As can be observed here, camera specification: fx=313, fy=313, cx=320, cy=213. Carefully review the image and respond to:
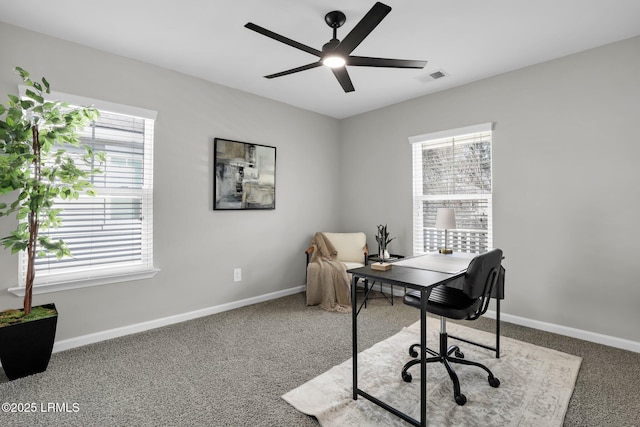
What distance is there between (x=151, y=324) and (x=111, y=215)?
44.0 inches

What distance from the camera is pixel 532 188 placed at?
311 cm

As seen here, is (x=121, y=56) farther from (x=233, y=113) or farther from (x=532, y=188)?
(x=532, y=188)

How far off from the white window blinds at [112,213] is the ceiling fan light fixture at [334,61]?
1921 millimetres

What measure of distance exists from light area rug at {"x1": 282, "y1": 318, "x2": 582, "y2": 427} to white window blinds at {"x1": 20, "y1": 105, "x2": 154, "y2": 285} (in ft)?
6.81

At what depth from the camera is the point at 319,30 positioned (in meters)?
2.47

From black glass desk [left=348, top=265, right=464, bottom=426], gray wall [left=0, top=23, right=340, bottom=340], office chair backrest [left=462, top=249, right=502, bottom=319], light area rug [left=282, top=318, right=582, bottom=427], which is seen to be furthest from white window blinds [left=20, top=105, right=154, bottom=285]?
office chair backrest [left=462, top=249, right=502, bottom=319]

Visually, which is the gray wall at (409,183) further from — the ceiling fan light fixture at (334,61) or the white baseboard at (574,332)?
the ceiling fan light fixture at (334,61)

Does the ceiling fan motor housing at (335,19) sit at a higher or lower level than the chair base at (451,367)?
higher

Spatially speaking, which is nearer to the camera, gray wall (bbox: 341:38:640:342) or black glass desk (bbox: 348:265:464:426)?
black glass desk (bbox: 348:265:464:426)

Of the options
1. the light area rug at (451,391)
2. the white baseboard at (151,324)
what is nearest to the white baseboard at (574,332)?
the light area rug at (451,391)

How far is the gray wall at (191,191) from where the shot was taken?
261 cm

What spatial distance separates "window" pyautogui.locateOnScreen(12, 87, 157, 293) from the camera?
2646mm

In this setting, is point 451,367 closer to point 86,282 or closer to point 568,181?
point 568,181

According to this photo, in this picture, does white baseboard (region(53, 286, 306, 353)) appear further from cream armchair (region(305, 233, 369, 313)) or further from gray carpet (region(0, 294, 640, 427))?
cream armchair (region(305, 233, 369, 313))
